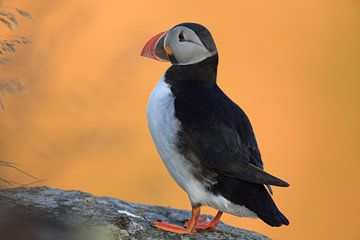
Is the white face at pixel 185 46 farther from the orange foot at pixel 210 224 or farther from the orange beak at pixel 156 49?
the orange foot at pixel 210 224

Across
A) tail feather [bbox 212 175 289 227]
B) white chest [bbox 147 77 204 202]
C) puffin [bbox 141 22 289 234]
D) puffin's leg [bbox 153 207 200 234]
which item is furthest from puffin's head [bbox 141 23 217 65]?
puffin's leg [bbox 153 207 200 234]

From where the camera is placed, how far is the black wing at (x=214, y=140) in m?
2.49

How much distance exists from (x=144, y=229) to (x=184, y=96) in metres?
0.61

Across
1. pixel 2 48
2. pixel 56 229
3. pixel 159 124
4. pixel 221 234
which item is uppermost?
pixel 2 48

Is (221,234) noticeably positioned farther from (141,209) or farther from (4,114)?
(4,114)

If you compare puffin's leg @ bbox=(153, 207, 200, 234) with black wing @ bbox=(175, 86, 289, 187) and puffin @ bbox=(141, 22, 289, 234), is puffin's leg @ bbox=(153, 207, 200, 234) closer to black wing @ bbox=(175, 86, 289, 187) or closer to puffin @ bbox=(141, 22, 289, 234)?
puffin @ bbox=(141, 22, 289, 234)

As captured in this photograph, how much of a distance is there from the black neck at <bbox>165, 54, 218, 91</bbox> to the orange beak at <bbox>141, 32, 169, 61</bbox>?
86 millimetres

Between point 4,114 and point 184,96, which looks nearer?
point 4,114

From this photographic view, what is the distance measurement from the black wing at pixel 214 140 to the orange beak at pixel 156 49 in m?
0.28

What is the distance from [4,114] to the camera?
2.04 meters

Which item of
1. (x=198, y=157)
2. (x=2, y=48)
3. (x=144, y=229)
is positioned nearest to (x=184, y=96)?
(x=198, y=157)

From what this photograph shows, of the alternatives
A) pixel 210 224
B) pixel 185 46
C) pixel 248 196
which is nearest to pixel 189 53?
pixel 185 46

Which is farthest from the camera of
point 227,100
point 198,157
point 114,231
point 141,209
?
point 141,209

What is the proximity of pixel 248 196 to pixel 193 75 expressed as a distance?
2.01 ft
